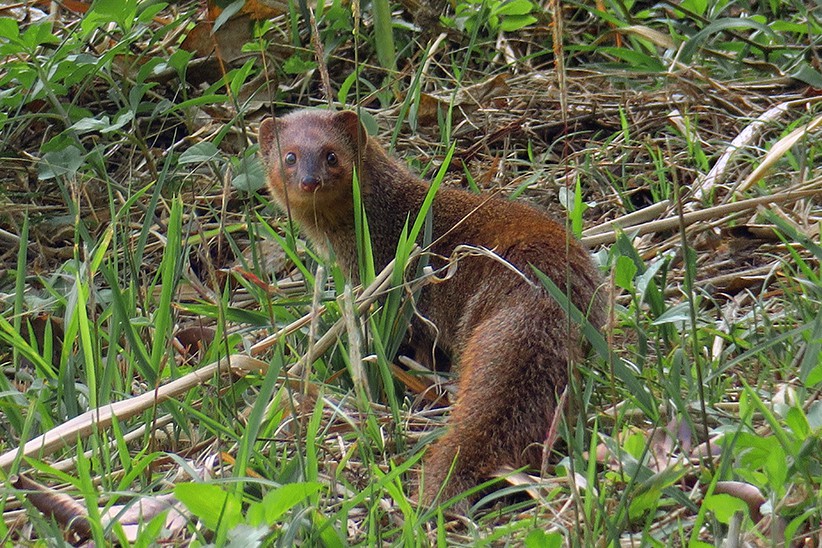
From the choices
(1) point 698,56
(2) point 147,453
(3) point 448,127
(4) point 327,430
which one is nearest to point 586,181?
(3) point 448,127

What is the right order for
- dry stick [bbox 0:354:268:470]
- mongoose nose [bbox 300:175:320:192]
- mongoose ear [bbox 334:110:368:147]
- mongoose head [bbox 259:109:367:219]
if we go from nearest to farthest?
dry stick [bbox 0:354:268:470]
mongoose nose [bbox 300:175:320:192]
mongoose head [bbox 259:109:367:219]
mongoose ear [bbox 334:110:368:147]

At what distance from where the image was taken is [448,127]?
436cm

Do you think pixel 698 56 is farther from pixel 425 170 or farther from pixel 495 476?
pixel 495 476

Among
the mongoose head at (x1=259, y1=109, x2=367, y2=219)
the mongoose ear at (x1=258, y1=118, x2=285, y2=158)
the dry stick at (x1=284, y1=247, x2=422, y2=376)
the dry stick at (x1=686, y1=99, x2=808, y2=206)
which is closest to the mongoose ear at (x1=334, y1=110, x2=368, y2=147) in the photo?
the mongoose head at (x1=259, y1=109, x2=367, y2=219)

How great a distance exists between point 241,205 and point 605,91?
5.58 feet

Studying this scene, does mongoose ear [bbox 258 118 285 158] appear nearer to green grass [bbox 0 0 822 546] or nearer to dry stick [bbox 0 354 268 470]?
green grass [bbox 0 0 822 546]

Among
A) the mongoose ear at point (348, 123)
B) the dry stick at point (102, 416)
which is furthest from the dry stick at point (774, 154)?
the dry stick at point (102, 416)

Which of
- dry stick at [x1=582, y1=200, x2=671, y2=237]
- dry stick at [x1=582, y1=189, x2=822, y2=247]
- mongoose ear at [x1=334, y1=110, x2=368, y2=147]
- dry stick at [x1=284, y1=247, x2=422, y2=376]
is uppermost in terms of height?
mongoose ear at [x1=334, y1=110, x2=368, y2=147]

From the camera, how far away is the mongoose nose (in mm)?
3523

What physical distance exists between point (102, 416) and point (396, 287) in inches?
29.7

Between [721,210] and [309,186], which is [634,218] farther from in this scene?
[309,186]

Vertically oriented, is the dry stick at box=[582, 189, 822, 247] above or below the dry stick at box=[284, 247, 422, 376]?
below

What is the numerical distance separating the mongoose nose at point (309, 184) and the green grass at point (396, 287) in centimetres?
20

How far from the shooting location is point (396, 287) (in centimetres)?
260
